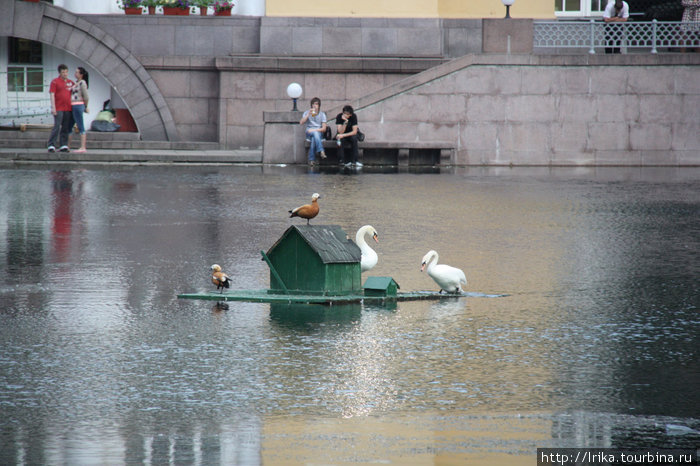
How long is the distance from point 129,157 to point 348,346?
60.9ft

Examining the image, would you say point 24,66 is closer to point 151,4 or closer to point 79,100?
point 151,4

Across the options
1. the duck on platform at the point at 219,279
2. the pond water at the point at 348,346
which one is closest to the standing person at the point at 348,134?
the pond water at the point at 348,346

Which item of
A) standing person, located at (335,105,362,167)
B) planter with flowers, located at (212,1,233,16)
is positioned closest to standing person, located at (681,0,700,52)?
standing person, located at (335,105,362,167)

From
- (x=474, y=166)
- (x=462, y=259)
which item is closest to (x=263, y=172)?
(x=474, y=166)

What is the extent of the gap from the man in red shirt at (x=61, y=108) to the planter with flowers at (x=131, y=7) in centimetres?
495

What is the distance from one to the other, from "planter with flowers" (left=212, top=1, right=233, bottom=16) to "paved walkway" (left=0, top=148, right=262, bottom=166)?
A: 5.00 meters

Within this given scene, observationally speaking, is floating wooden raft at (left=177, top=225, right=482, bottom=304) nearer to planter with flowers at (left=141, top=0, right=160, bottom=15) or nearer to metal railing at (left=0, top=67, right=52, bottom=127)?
planter with flowers at (left=141, top=0, right=160, bottom=15)

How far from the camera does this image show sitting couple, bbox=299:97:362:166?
80.5ft

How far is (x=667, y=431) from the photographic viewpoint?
5.31m

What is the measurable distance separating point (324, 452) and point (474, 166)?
21177 mm

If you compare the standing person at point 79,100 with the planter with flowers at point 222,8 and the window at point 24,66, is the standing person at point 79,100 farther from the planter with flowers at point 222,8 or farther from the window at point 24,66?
the window at point 24,66

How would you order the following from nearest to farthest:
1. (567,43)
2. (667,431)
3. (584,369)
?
(667,431), (584,369), (567,43)

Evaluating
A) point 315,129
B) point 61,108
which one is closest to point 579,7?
point 315,129

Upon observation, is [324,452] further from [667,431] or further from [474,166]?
[474,166]
